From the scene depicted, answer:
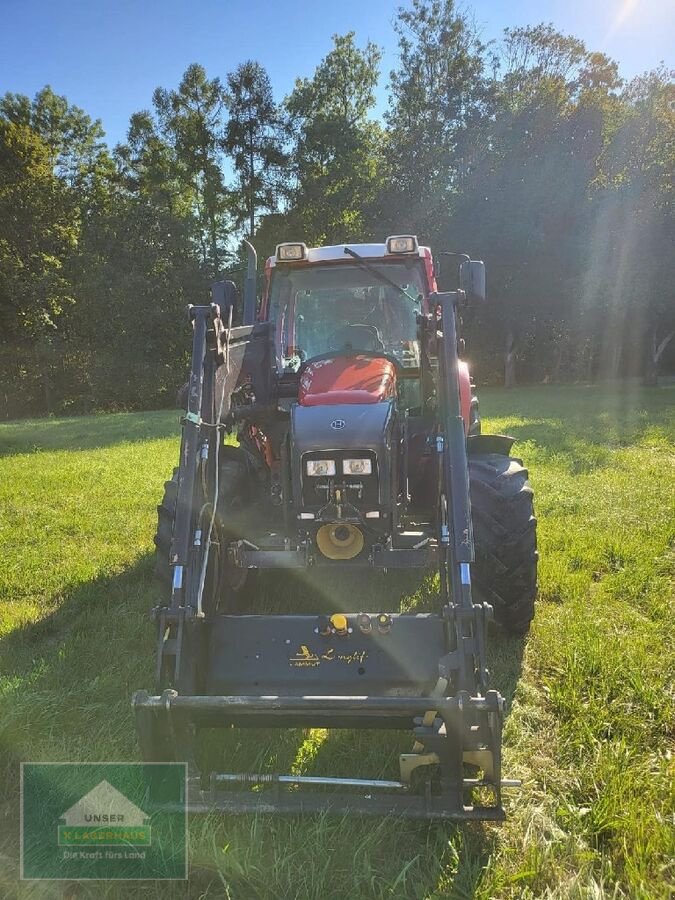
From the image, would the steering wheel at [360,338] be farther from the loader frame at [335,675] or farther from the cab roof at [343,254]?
the loader frame at [335,675]

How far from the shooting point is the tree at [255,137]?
1086 inches

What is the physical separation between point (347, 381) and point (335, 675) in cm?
149

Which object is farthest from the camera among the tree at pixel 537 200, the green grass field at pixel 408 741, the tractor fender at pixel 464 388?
the tree at pixel 537 200

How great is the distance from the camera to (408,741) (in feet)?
9.29

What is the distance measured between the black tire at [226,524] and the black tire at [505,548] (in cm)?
134

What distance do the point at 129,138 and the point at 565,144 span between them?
19982 mm

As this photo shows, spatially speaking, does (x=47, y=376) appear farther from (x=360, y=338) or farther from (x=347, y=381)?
(x=347, y=381)

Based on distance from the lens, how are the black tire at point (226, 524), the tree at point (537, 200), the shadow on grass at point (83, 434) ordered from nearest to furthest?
the black tire at point (226, 524), the shadow on grass at point (83, 434), the tree at point (537, 200)

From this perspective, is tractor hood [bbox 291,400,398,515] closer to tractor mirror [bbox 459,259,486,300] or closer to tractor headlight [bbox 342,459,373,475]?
tractor headlight [bbox 342,459,373,475]

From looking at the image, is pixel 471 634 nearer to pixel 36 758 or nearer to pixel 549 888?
pixel 549 888

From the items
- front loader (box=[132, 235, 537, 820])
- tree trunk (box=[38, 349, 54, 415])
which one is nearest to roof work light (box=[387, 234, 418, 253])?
front loader (box=[132, 235, 537, 820])

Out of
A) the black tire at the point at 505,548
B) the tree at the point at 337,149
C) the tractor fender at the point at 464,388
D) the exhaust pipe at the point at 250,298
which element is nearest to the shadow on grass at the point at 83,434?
the exhaust pipe at the point at 250,298

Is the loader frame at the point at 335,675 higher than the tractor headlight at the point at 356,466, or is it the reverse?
the tractor headlight at the point at 356,466

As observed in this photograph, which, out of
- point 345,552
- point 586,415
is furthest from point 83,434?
point 345,552
